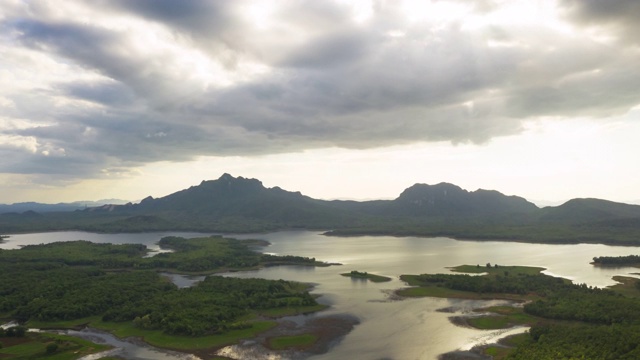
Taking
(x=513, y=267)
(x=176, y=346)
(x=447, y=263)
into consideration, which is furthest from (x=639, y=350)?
(x=447, y=263)

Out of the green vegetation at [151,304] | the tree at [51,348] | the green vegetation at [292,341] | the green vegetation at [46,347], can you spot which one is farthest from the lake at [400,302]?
the tree at [51,348]

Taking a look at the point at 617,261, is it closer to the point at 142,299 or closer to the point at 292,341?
the point at 292,341

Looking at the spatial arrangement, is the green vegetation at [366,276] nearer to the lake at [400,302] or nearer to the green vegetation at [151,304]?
the lake at [400,302]

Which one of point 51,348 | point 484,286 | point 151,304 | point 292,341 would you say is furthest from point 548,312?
point 51,348

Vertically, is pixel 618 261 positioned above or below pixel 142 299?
above

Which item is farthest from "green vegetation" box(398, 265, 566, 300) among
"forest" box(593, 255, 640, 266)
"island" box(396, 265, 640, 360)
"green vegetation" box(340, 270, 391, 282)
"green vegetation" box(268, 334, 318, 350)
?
"forest" box(593, 255, 640, 266)

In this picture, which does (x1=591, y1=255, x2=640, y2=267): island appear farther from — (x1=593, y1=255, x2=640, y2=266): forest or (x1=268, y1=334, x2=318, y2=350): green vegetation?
(x1=268, y1=334, x2=318, y2=350): green vegetation
